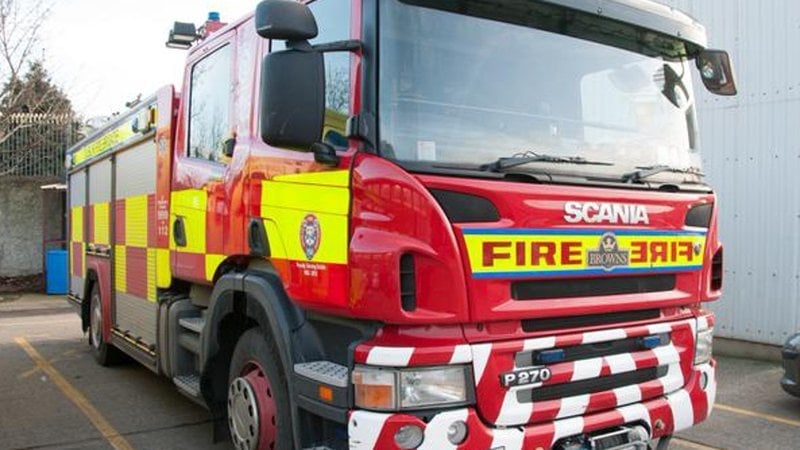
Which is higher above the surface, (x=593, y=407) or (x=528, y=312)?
(x=528, y=312)

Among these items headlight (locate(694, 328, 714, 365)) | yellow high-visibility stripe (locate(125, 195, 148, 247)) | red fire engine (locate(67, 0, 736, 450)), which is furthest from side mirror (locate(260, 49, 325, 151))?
yellow high-visibility stripe (locate(125, 195, 148, 247))

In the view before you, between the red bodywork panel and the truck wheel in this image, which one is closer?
the red bodywork panel

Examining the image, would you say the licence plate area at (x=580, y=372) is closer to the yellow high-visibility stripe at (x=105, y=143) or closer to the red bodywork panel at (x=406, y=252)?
the red bodywork panel at (x=406, y=252)

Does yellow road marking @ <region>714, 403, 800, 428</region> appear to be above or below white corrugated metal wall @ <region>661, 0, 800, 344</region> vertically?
below

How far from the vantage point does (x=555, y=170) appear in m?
3.38

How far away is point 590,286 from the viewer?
344 centimetres

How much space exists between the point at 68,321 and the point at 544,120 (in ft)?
37.2

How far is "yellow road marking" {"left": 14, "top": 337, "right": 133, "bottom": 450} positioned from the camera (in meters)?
5.45

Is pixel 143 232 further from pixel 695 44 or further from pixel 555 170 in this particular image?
pixel 695 44

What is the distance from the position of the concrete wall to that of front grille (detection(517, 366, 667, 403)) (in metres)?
16.5

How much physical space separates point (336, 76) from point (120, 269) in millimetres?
4401

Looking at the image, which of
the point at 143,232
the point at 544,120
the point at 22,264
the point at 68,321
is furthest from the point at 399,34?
the point at 22,264

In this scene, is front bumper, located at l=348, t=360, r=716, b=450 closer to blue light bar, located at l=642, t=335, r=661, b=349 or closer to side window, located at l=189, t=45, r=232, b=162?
blue light bar, located at l=642, t=335, r=661, b=349

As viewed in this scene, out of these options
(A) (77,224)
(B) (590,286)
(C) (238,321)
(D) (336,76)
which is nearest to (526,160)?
(B) (590,286)
